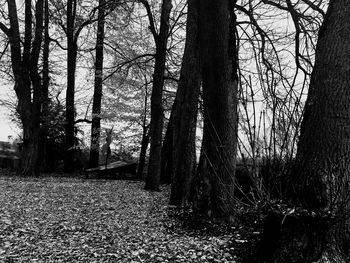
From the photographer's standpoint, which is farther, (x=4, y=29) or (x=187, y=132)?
(x=4, y=29)

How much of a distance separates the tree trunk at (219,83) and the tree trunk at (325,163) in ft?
4.35

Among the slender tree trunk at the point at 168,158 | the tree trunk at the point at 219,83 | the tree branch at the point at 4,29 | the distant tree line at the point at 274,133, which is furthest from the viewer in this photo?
the slender tree trunk at the point at 168,158

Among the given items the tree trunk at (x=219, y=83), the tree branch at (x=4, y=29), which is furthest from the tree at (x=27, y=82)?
the tree trunk at (x=219, y=83)

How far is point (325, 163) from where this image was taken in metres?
3.58

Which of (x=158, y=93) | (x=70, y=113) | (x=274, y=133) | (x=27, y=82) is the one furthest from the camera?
(x=70, y=113)

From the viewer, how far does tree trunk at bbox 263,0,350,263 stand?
11.5 feet

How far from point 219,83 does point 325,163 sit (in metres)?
1.93

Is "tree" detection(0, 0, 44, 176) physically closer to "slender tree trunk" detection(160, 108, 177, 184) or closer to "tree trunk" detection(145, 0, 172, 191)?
"slender tree trunk" detection(160, 108, 177, 184)

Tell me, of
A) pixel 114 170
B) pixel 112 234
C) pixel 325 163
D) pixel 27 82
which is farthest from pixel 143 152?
pixel 325 163

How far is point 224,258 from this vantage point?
405cm

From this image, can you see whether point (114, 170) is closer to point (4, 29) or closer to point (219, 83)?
point (4, 29)

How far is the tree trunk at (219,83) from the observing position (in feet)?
16.3

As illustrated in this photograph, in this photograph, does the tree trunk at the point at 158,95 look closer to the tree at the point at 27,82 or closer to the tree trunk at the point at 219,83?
the tree trunk at the point at 219,83

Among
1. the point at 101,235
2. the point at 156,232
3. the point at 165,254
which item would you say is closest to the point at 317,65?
the point at 165,254
